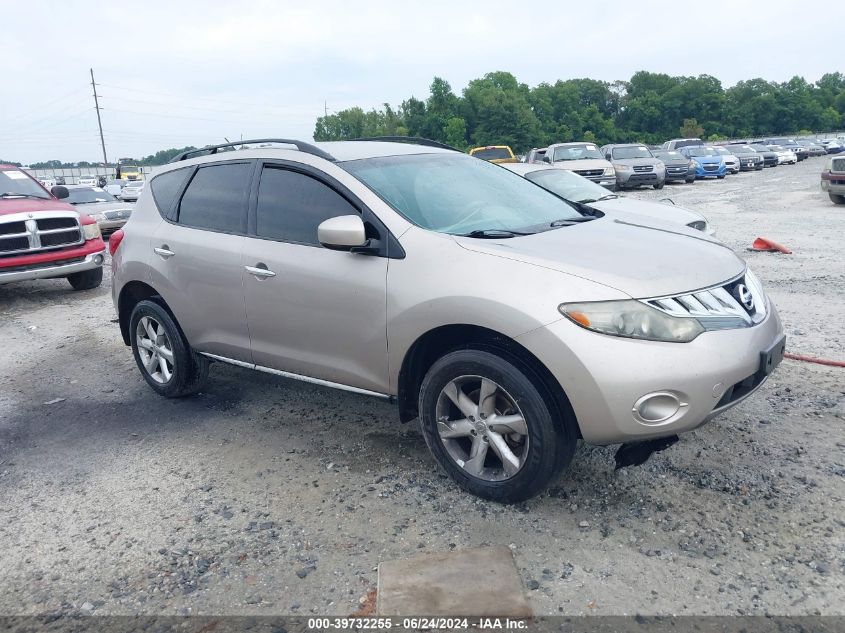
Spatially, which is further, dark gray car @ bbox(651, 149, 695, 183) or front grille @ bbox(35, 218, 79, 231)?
dark gray car @ bbox(651, 149, 695, 183)

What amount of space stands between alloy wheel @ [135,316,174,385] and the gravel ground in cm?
23

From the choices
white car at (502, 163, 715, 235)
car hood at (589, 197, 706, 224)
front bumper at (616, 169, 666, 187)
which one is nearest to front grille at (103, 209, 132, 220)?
white car at (502, 163, 715, 235)

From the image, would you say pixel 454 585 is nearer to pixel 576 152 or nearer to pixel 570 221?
pixel 570 221

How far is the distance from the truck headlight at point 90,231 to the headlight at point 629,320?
881 cm

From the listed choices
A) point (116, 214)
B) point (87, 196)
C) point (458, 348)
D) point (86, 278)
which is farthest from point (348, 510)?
point (87, 196)

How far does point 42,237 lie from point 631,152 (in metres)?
20.4

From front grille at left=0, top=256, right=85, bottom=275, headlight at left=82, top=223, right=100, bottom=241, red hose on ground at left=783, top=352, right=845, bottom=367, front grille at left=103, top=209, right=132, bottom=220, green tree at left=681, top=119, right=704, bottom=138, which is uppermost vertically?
green tree at left=681, top=119, right=704, bottom=138

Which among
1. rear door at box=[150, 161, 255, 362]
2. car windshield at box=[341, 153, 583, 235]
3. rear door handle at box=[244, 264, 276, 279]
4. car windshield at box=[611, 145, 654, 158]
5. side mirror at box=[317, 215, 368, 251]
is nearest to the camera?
side mirror at box=[317, 215, 368, 251]

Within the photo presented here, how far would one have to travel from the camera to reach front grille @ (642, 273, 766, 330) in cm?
307

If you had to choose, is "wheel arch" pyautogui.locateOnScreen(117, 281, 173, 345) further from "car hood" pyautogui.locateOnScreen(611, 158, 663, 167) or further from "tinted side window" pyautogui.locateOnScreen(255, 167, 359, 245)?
"car hood" pyautogui.locateOnScreen(611, 158, 663, 167)

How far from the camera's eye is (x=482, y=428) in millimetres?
3369

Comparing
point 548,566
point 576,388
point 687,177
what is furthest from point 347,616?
point 687,177

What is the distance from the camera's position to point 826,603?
8.54ft

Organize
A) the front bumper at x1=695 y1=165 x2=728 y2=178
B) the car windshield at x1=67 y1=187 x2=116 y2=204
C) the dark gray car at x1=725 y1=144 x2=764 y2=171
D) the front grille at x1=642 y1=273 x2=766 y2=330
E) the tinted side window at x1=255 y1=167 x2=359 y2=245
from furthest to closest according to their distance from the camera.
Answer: the dark gray car at x1=725 y1=144 x2=764 y2=171 < the front bumper at x1=695 y1=165 x2=728 y2=178 < the car windshield at x1=67 y1=187 x2=116 y2=204 < the tinted side window at x1=255 y1=167 x2=359 y2=245 < the front grille at x1=642 y1=273 x2=766 y2=330
